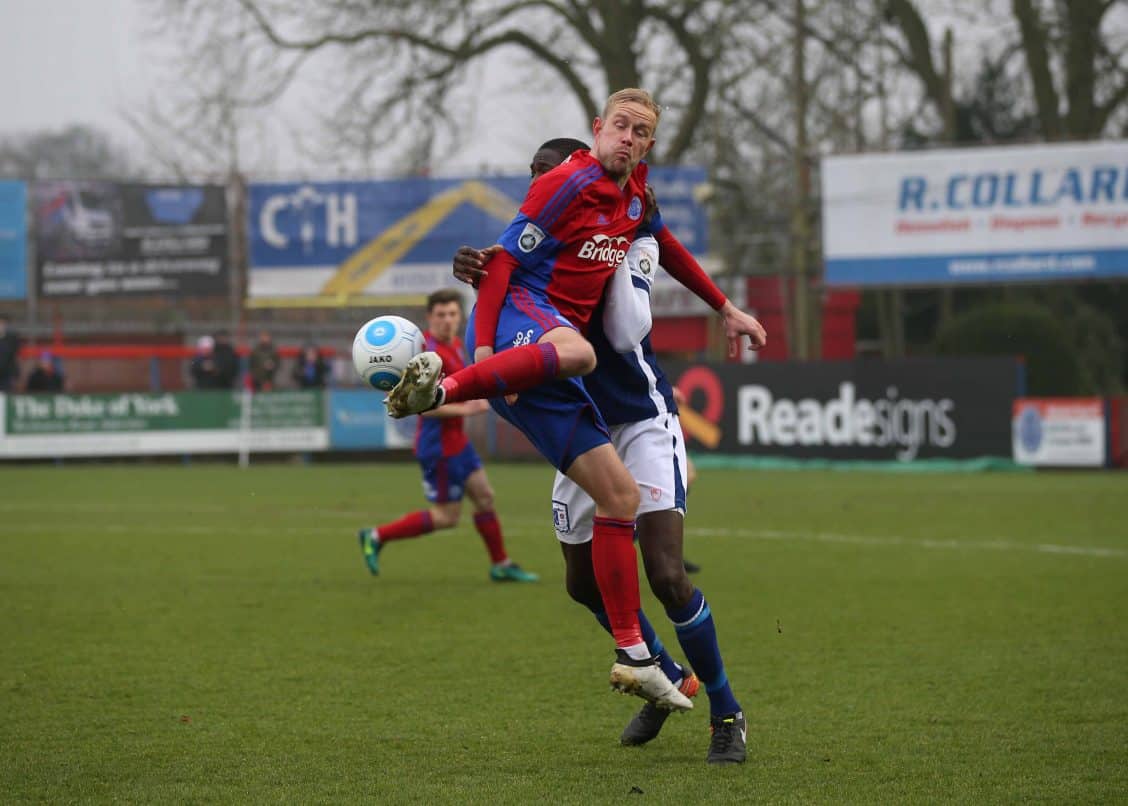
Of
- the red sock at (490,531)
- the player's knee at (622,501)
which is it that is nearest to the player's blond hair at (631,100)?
the player's knee at (622,501)

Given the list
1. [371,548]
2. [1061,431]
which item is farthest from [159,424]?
[371,548]

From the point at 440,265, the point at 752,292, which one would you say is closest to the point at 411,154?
the point at 440,265

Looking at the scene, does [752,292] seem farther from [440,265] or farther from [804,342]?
[440,265]

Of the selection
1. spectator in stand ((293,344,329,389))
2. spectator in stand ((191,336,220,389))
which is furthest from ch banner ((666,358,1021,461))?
spectator in stand ((191,336,220,389))

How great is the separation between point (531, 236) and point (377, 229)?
87.3 ft

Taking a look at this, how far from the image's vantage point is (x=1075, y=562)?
11.6 m

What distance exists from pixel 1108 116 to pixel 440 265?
604 inches

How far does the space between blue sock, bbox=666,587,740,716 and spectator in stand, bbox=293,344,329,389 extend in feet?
75.5

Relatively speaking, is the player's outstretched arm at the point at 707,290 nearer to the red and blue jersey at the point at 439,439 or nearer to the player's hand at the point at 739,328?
the player's hand at the point at 739,328

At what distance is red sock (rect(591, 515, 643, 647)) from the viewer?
5316 millimetres

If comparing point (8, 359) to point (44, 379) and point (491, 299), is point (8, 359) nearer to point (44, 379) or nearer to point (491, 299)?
point (44, 379)

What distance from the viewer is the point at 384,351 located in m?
5.00

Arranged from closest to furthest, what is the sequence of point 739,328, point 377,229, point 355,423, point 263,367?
point 739,328 → point 355,423 → point 263,367 → point 377,229

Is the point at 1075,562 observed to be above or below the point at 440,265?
below
